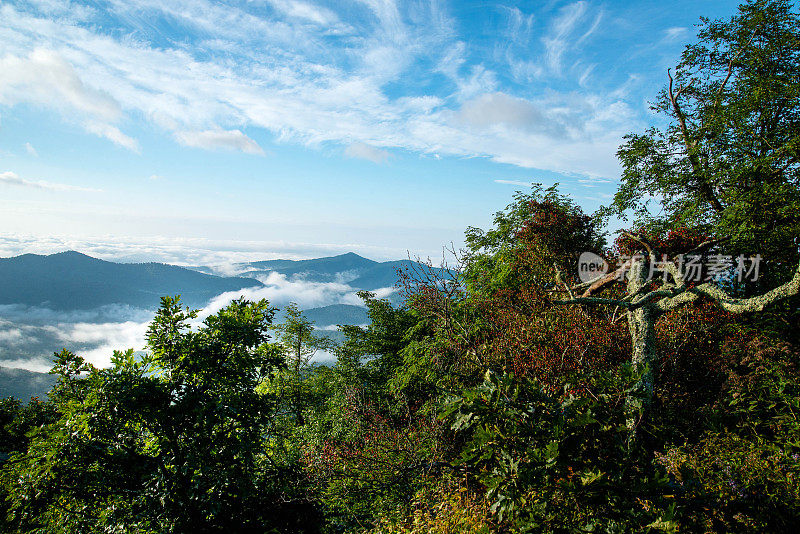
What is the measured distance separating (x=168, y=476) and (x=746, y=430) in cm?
1024

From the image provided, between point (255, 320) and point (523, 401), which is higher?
point (255, 320)

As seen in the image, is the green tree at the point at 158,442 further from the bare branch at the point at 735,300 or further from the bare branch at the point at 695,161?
the bare branch at the point at 695,161

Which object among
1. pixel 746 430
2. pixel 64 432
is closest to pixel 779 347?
pixel 746 430

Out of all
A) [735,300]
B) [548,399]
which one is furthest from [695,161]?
[548,399]

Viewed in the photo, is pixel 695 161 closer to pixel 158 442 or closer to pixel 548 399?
pixel 548 399

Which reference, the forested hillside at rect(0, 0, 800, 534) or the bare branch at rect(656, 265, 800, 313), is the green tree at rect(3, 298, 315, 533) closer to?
the forested hillside at rect(0, 0, 800, 534)

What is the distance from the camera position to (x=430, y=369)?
11492mm

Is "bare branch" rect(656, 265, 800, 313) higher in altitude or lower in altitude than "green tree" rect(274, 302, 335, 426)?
higher

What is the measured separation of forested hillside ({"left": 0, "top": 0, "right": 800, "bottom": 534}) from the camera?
436 centimetres

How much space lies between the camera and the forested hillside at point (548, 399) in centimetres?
436

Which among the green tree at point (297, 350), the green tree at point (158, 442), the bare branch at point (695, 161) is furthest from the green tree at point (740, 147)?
the green tree at point (297, 350)

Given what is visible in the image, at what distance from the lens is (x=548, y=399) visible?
4.50m

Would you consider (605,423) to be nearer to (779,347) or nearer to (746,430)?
(746,430)

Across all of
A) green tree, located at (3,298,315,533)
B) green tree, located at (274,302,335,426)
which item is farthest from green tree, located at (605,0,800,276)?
green tree, located at (274,302,335,426)
